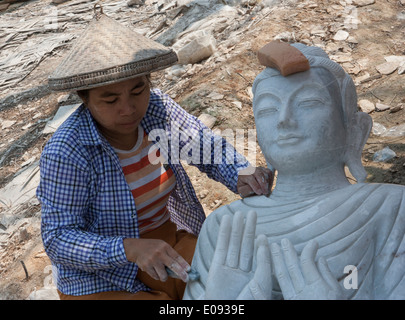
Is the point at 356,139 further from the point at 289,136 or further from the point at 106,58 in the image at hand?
the point at 106,58

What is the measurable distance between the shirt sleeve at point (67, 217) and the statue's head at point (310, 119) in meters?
0.89

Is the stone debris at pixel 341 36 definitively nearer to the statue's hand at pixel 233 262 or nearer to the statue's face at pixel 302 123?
the statue's face at pixel 302 123

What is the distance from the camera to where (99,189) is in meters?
2.70

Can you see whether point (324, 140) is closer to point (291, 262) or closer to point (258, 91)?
point (258, 91)

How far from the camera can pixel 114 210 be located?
2.74 m

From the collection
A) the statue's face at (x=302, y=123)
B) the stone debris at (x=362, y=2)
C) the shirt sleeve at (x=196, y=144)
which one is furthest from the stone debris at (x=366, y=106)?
the statue's face at (x=302, y=123)

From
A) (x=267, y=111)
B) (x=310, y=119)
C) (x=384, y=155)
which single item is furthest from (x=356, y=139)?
(x=384, y=155)

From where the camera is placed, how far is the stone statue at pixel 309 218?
6.38 ft

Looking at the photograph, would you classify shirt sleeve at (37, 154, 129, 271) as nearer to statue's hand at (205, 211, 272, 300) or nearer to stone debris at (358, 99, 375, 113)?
statue's hand at (205, 211, 272, 300)

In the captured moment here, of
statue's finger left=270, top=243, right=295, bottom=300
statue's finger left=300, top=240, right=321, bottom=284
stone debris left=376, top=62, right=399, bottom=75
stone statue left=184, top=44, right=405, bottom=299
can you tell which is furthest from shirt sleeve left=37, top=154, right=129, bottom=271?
stone debris left=376, top=62, right=399, bottom=75

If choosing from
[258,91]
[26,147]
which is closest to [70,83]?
[258,91]

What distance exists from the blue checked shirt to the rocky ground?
1.27 meters

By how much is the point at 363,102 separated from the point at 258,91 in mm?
2772

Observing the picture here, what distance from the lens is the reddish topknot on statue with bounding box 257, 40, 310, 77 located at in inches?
85.0
